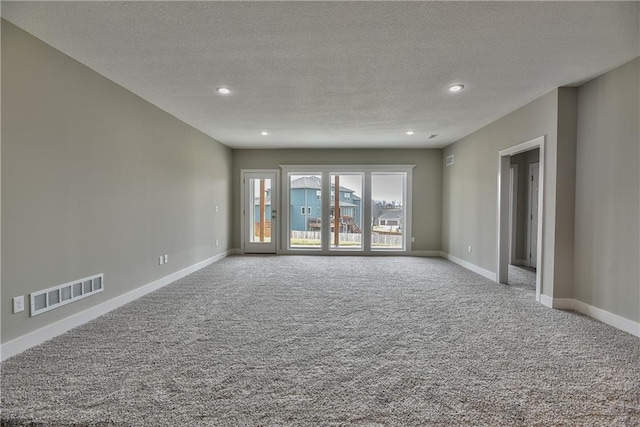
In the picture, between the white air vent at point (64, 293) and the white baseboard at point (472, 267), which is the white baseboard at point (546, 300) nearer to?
the white baseboard at point (472, 267)

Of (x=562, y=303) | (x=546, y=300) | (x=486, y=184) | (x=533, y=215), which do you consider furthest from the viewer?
(x=533, y=215)

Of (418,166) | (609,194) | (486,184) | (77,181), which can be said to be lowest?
(609,194)

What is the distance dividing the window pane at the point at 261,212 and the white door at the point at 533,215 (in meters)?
5.53

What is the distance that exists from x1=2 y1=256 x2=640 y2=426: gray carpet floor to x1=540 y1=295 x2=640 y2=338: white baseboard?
136mm

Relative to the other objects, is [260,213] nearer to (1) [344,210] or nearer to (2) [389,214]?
(1) [344,210]

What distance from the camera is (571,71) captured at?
2922 mm

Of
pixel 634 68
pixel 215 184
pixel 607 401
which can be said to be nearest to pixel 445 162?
pixel 634 68

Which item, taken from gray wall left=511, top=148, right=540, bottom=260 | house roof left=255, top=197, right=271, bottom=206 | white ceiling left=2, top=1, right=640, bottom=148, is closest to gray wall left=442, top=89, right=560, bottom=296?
white ceiling left=2, top=1, right=640, bottom=148

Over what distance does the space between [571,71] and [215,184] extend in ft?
18.6

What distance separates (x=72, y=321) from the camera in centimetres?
276

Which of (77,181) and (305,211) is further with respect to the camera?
(305,211)

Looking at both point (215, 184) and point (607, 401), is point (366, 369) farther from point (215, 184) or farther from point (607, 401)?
point (215, 184)

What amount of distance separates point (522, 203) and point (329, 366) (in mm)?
5823

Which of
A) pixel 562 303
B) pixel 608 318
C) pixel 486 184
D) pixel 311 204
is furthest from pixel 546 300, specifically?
pixel 311 204
